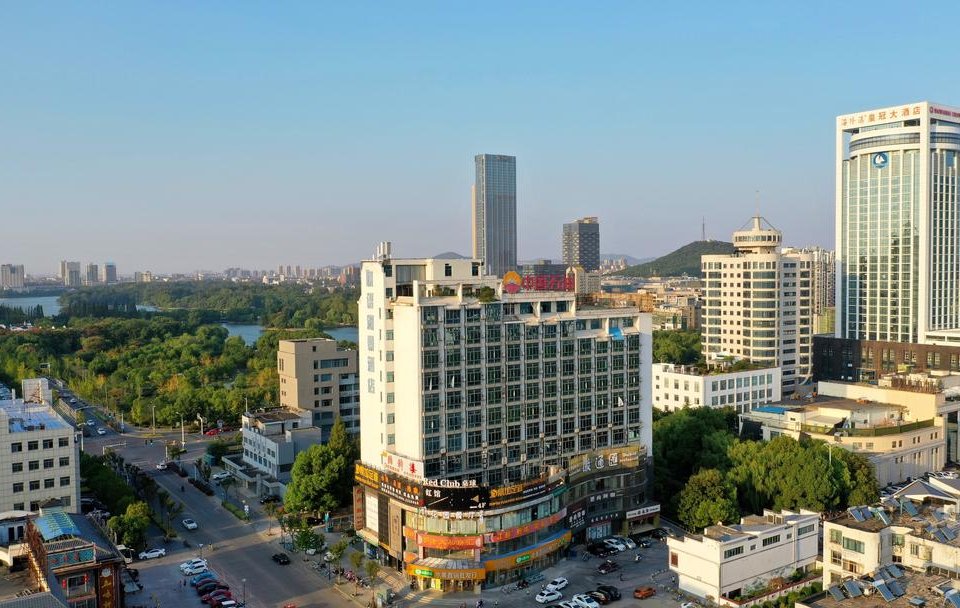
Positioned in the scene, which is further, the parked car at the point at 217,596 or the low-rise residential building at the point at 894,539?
the parked car at the point at 217,596

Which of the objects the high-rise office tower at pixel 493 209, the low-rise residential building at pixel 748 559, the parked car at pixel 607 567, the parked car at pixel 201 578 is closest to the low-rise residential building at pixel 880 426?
the low-rise residential building at pixel 748 559

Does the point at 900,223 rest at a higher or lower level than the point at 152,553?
higher

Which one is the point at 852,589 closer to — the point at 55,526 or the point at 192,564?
the point at 55,526

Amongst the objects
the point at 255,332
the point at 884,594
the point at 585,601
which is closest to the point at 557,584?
the point at 585,601

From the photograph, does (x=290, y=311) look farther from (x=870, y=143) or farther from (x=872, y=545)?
(x=872, y=545)

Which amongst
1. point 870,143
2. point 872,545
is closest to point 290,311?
point 870,143

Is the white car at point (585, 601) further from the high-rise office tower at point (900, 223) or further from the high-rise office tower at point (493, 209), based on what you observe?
the high-rise office tower at point (493, 209)
